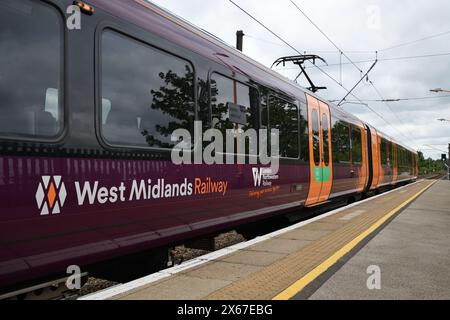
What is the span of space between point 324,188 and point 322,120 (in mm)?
1569

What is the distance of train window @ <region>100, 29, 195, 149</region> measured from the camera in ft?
13.1

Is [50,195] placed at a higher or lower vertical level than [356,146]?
lower

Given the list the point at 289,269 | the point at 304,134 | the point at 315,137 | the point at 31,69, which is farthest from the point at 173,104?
the point at 315,137

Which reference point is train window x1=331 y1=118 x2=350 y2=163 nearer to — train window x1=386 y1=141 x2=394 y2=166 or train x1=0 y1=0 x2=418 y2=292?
train x1=0 y1=0 x2=418 y2=292

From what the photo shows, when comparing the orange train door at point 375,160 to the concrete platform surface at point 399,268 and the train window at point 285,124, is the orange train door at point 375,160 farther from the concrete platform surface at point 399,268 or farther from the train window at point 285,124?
the train window at point 285,124

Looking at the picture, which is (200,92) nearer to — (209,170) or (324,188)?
(209,170)

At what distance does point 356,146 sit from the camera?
555 inches

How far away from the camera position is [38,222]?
10.5 feet

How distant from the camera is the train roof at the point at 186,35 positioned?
430 centimetres

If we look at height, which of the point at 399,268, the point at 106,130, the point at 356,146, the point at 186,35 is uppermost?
the point at 186,35

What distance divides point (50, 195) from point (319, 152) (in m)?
7.50

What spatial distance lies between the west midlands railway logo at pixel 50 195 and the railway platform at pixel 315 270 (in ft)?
2.75

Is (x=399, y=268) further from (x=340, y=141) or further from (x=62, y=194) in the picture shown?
(x=340, y=141)
